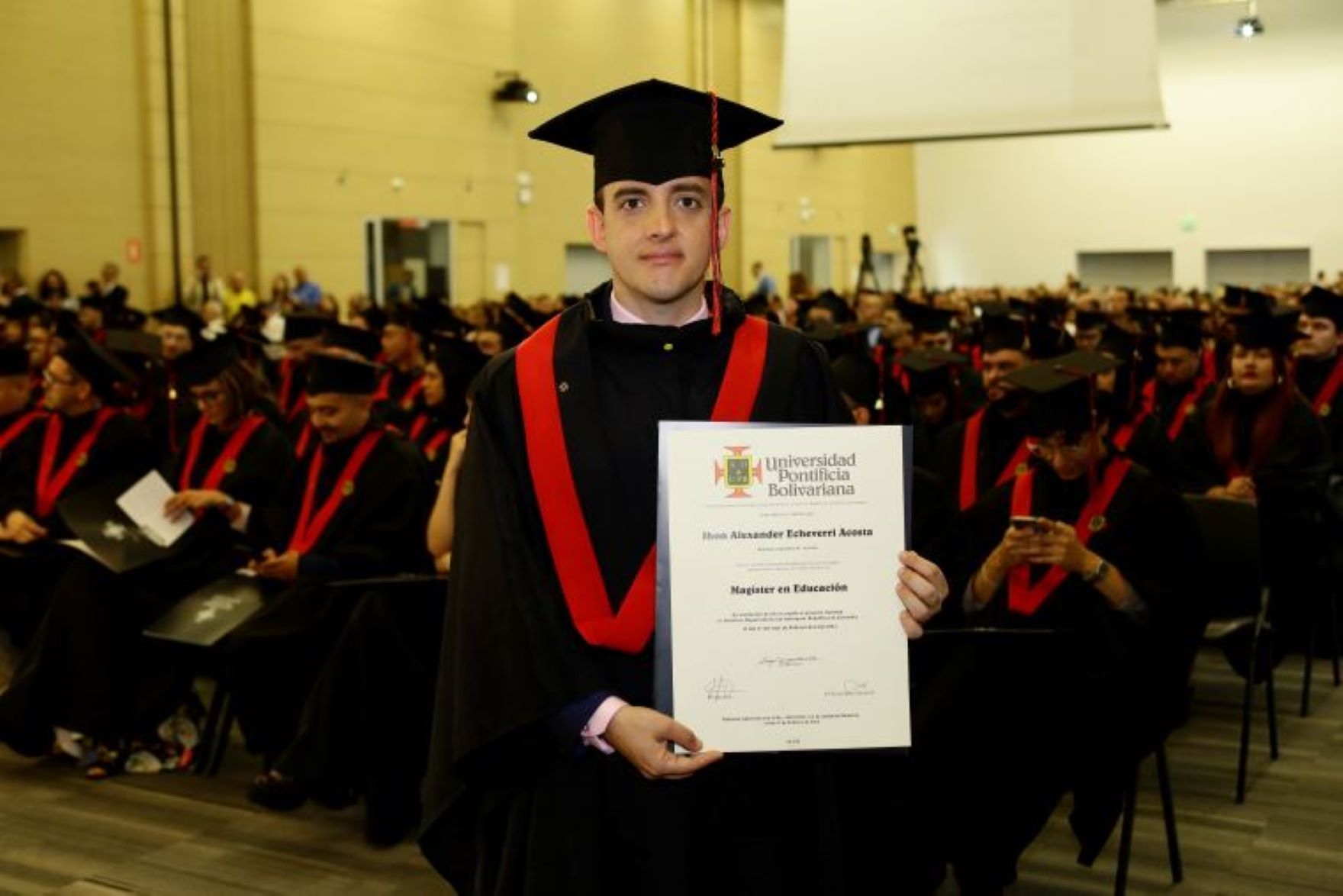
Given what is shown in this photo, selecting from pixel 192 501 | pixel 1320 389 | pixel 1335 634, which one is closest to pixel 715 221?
pixel 192 501

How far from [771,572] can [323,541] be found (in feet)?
13.1

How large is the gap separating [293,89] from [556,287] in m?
6.40

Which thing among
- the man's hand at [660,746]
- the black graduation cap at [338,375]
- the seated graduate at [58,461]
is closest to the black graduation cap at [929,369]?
the black graduation cap at [338,375]

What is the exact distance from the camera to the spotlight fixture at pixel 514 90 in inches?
936

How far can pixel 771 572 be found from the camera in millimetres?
2268

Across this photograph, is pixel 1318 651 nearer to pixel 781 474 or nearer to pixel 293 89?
pixel 781 474

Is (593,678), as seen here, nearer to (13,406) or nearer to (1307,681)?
(1307,681)

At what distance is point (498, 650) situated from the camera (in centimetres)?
239

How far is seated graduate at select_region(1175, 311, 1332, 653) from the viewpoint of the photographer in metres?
7.28

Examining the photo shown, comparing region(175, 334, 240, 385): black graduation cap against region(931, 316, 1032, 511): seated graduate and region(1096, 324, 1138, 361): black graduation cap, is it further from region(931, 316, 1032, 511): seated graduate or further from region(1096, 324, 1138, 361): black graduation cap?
region(1096, 324, 1138, 361): black graduation cap

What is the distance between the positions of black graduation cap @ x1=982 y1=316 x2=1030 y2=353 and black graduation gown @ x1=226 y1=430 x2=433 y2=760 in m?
3.23

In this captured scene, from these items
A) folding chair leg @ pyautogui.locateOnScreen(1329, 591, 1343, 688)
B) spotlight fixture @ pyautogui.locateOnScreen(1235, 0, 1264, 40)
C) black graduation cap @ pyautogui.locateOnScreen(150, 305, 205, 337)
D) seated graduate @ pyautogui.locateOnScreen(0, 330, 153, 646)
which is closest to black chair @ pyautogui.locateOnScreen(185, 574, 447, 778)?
seated graduate @ pyautogui.locateOnScreen(0, 330, 153, 646)
